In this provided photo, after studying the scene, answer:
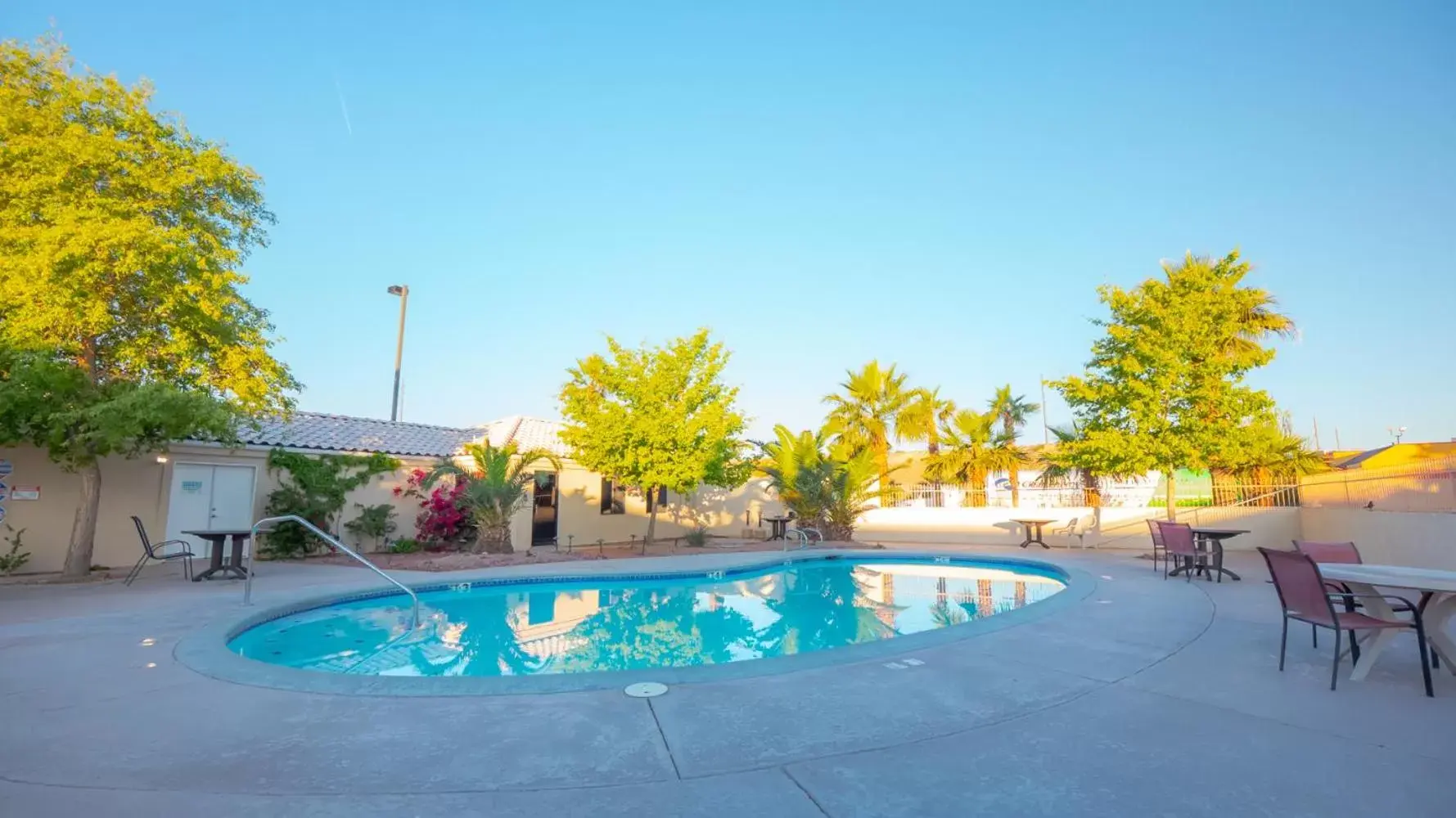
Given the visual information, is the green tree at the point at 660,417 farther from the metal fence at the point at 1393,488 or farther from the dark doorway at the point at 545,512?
the metal fence at the point at 1393,488

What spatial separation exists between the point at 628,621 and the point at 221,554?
6923 millimetres

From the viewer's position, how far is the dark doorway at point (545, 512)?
17859mm

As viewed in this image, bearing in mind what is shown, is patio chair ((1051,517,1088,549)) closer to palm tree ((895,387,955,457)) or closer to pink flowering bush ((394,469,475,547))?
palm tree ((895,387,955,457))

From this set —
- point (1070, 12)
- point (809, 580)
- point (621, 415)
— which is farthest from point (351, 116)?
point (1070, 12)

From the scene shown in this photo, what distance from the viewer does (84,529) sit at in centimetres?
1057

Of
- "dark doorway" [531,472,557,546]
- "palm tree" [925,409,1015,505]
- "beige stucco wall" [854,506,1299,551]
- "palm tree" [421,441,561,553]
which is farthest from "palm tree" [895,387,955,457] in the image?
"palm tree" [421,441,561,553]

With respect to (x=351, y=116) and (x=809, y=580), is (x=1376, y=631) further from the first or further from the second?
(x=351, y=116)

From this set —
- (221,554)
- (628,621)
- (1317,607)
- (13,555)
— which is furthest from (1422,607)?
(13,555)

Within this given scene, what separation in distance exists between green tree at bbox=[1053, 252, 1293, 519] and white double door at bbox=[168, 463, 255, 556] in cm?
1876

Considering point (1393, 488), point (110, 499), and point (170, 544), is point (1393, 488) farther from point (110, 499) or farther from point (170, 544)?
point (110, 499)

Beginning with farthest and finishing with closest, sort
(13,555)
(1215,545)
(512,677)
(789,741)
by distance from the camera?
(13,555), (1215,545), (512,677), (789,741)

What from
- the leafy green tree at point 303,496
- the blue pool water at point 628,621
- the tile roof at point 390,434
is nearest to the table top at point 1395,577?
the blue pool water at point 628,621

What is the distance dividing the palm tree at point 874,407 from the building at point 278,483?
5.60 metres

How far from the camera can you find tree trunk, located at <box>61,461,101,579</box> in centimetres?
1052
